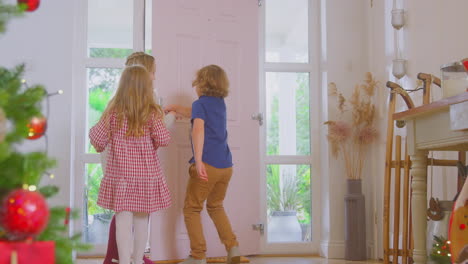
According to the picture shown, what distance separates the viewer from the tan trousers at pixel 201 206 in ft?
11.8

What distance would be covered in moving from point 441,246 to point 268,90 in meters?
2.20

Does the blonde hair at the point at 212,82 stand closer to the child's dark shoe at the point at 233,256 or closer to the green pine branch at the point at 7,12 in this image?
the child's dark shoe at the point at 233,256

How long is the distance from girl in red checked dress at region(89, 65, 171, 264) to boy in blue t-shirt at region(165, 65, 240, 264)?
0.52m

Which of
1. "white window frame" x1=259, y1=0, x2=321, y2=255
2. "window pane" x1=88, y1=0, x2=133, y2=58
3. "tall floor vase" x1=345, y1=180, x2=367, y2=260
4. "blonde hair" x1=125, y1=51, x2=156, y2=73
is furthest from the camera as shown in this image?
"white window frame" x1=259, y1=0, x2=321, y2=255

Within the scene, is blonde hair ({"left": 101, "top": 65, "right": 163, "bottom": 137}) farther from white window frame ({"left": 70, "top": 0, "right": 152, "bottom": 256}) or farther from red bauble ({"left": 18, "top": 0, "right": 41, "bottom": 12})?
red bauble ({"left": 18, "top": 0, "right": 41, "bottom": 12})

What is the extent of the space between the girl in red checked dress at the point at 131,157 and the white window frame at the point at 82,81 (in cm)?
121

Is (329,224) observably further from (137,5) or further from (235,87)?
(137,5)

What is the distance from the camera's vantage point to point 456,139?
2.21m

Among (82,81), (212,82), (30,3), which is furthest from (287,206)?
(30,3)

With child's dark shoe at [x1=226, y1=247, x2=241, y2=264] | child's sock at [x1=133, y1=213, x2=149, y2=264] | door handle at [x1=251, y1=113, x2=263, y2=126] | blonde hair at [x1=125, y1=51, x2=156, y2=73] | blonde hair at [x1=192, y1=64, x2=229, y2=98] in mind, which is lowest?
child's dark shoe at [x1=226, y1=247, x2=241, y2=264]

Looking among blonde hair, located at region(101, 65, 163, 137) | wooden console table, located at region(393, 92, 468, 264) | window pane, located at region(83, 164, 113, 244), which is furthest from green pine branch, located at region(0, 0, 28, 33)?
window pane, located at region(83, 164, 113, 244)

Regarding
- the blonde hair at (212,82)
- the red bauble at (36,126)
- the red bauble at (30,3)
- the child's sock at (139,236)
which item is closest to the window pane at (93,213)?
the blonde hair at (212,82)

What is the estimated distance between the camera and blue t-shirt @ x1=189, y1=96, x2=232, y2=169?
3584 millimetres

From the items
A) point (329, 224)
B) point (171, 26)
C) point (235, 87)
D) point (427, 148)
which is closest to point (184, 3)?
point (171, 26)
